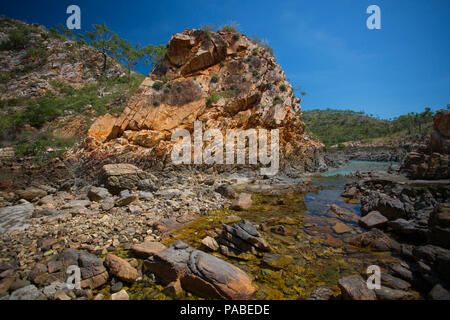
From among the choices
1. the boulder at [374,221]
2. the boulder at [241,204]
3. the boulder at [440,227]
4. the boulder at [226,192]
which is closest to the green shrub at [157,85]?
the boulder at [226,192]

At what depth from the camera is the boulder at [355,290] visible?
3.09m

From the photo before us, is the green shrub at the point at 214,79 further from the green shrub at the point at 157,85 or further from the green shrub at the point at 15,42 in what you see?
the green shrub at the point at 15,42

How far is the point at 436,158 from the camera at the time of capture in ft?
48.7

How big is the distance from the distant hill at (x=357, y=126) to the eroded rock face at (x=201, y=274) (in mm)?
48437

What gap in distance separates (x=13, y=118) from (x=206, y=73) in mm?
22223

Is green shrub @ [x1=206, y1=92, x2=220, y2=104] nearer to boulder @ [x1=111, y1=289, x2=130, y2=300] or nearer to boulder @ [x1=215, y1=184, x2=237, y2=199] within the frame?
boulder @ [x1=215, y1=184, x2=237, y2=199]

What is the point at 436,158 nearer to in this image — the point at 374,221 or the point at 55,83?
the point at 374,221

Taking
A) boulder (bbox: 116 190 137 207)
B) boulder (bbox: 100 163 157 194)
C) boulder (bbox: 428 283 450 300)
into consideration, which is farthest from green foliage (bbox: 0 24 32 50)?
boulder (bbox: 428 283 450 300)

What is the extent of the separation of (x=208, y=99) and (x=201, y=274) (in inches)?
745

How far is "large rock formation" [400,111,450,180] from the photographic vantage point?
568 inches

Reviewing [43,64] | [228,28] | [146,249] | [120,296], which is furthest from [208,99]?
[43,64]

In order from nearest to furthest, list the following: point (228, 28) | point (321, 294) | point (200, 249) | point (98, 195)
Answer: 1. point (321, 294)
2. point (200, 249)
3. point (98, 195)
4. point (228, 28)

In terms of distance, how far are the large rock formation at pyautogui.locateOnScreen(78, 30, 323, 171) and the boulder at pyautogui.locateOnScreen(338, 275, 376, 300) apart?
15244 mm

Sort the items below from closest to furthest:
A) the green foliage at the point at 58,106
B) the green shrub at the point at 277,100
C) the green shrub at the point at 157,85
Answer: the green foliage at the point at 58,106 → the green shrub at the point at 157,85 → the green shrub at the point at 277,100
